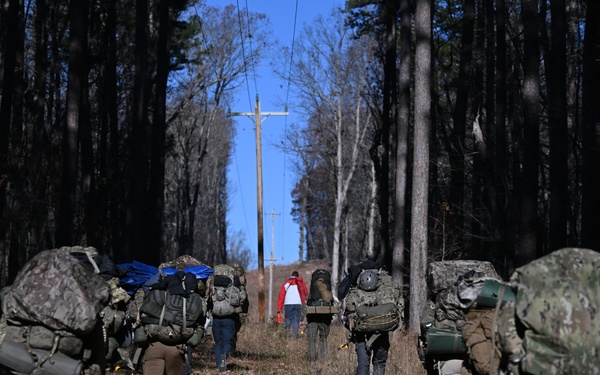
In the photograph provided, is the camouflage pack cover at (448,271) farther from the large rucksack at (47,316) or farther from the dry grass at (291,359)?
the dry grass at (291,359)

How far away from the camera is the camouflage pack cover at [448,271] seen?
38.0ft

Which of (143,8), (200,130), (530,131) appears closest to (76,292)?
(530,131)

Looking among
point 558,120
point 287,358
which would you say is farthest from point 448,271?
point 558,120

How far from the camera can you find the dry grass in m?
17.5

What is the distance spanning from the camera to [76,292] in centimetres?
852

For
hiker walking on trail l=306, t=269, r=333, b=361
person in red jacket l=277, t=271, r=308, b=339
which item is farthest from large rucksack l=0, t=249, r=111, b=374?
person in red jacket l=277, t=271, r=308, b=339

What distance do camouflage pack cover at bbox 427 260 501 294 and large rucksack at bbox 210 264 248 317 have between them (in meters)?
7.15

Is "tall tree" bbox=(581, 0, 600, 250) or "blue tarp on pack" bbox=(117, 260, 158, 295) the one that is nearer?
"blue tarp on pack" bbox=(117, 260, 158, 295)

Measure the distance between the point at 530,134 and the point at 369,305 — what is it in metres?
7.97

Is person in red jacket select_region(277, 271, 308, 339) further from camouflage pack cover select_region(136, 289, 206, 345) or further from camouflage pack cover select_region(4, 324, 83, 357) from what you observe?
camouflage pack cover select_region(4, 324, 83, 357)

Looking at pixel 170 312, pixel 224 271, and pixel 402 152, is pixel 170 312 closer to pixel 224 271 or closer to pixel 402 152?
pixel 224 271

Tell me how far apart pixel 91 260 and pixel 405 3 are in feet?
65.6

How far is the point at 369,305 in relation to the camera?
1436 cm

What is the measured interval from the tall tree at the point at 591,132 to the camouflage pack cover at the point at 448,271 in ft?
28.0
